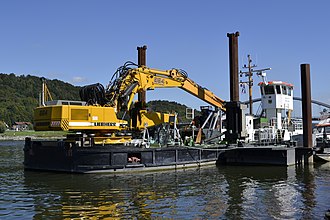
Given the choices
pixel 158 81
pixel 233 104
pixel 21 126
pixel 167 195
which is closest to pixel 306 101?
pixel 233 104

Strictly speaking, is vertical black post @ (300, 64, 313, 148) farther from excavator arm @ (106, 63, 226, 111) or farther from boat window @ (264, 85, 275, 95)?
excavator arm @ (106, 63, 226, 111)

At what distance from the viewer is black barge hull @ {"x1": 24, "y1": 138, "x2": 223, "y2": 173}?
20906 mm

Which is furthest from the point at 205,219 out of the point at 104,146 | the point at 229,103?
the point at 229,103

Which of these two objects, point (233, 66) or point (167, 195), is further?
point (233, 66)

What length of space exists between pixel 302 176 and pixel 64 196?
12.6 m

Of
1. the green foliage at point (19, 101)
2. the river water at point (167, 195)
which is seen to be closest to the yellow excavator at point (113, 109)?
the river water at point (167, 195)

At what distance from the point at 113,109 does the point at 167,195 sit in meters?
8.15

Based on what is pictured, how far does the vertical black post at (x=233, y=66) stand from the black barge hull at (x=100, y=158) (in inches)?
307

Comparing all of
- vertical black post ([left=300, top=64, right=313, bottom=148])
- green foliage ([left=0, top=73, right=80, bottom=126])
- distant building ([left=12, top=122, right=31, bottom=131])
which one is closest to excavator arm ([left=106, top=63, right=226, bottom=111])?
vertical black post ([left=300, top=64, right=313, bottom=148])

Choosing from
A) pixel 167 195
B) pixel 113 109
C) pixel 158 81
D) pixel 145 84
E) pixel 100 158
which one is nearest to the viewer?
pixel 167 195

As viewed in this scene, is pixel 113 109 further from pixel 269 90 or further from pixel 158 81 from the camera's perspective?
pixel 269 90

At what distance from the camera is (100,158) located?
21016mm

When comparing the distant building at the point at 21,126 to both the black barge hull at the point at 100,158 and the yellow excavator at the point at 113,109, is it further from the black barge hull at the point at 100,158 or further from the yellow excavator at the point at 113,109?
the black barge hull at the point at 100,158

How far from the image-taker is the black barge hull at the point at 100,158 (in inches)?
823
